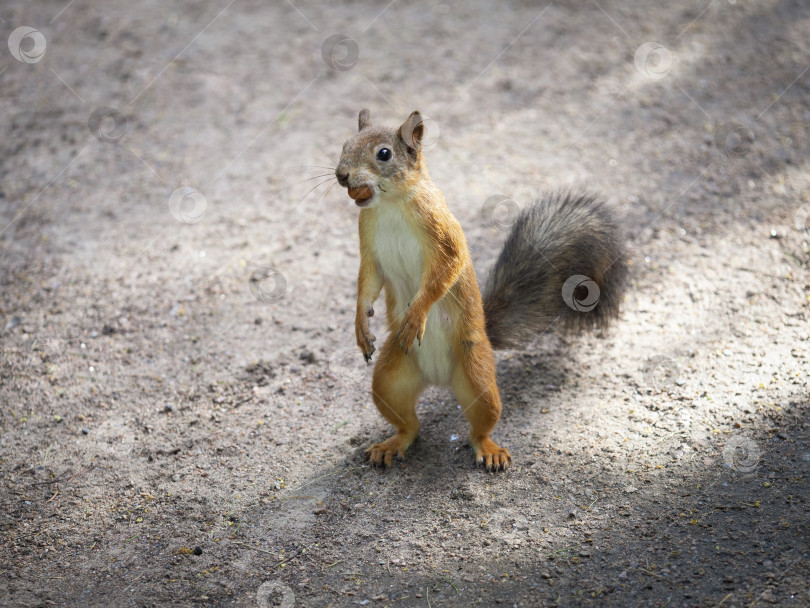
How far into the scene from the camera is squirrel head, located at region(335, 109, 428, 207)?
118 inches

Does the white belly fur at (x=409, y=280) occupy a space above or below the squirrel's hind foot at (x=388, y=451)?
above

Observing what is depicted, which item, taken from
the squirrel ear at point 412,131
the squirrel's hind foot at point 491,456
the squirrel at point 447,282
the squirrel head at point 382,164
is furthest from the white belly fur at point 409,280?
the squirrel's hind foot at point 491,456

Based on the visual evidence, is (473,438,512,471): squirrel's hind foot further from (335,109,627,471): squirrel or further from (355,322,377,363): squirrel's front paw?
(355,322,377,363): squirrel's front paw

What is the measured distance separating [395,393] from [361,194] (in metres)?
1.00

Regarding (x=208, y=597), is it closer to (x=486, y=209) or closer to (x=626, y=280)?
(x=626, y=280)

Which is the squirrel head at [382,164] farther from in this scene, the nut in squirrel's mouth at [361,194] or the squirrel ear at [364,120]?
the squirrel ear at [364,120]

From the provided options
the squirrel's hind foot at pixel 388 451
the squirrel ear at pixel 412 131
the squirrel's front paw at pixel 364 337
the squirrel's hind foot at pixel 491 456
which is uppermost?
the squirrel ear at pixel 412 131

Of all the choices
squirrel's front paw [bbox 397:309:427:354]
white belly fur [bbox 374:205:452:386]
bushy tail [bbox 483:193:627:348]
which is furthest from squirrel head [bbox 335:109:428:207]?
bushy tail [bbox 483:193:627:348]

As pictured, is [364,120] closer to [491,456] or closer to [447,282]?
[447,282]

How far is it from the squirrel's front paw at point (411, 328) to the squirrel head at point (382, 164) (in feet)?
1.66

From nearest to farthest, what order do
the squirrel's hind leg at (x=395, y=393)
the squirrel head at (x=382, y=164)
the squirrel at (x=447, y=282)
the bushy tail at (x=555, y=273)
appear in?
the squirrel head at (x=382, y=164), the squirrel at (x=447, y=282), the squirrel's hind leg at (x=395, y=393), the bushy tail at (x=555, y=273)

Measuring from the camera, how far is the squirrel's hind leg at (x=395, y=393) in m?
3.45

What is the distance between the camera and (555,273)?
3852 millimetres

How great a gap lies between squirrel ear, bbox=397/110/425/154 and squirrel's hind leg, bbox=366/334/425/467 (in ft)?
2.88
